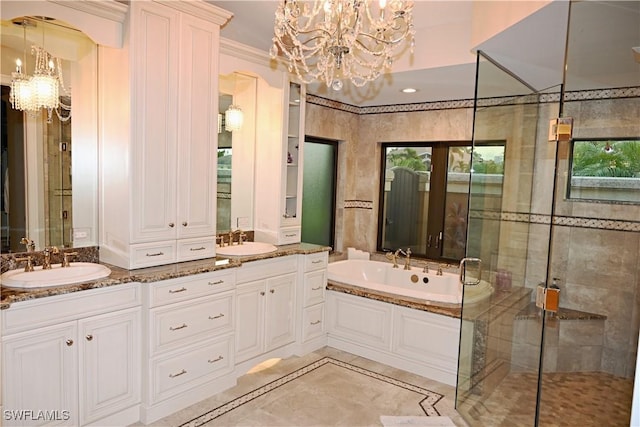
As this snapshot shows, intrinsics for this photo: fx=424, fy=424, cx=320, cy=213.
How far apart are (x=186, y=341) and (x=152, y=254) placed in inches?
24.6

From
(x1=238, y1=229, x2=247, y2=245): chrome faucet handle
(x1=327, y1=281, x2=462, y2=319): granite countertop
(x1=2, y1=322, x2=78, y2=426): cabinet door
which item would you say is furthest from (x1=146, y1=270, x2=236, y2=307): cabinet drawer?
(x1=327, y1=281, x2=462, y2=319): granite countertop

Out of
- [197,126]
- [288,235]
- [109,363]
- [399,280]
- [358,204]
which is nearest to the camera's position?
[109,363]

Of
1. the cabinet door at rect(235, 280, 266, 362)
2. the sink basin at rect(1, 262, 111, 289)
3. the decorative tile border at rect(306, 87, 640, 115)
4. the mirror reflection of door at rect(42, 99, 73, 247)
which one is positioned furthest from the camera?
the cabinet door at rect(235, 280, 266, 362)

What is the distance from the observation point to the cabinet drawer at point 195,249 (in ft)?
9.93

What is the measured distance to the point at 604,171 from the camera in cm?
361

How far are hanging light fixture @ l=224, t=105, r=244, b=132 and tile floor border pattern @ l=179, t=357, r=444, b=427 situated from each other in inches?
86.3

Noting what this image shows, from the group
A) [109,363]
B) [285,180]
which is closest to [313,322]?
[285,180]

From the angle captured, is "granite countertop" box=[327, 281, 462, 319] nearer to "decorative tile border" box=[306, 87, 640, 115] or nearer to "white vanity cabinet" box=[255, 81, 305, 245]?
"white vanity cabinet" box=[255, 81, 305, 245]

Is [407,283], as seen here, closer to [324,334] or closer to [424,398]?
[324,334]

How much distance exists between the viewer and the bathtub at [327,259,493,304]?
365cm

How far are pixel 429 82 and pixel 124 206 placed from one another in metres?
2.82

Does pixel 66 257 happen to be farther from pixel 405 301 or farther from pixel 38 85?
pixel 405 301

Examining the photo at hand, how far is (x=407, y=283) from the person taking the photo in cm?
462

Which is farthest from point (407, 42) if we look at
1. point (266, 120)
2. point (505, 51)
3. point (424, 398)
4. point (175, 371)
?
point (175, 371)
